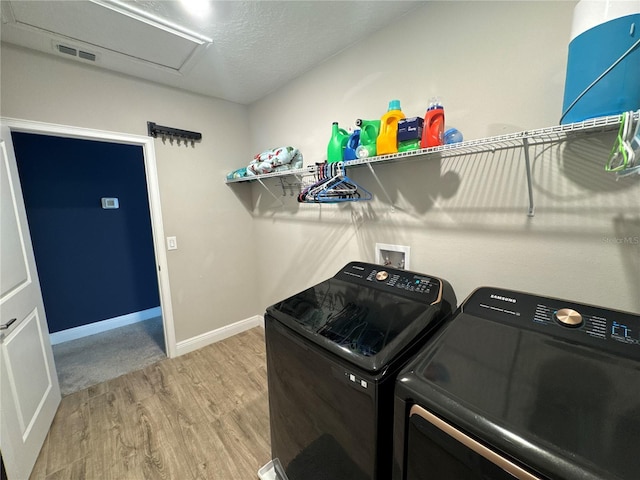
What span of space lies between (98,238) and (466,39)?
390 centimetres

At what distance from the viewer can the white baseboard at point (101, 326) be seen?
9.45ft

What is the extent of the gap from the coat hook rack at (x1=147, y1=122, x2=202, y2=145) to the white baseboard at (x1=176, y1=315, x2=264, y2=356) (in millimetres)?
1932

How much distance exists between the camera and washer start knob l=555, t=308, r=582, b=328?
2.63 feet

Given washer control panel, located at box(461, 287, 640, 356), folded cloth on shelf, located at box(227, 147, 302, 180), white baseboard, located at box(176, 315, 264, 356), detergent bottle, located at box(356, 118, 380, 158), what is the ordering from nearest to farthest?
washer control panel, located at box(461, 287, 640, 356)
detergent bottle, located at box(356, 118, 380, 158)
folded cloth on shelf, located at box(227, 147, 302, 180)
white baseboard, located at box(176, 315, 264, 356)

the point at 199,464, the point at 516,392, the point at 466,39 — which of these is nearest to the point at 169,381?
the point at 199,464

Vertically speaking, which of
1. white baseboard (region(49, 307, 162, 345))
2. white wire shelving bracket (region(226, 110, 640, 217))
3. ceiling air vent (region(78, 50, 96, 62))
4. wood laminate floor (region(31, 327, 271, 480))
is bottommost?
wood laminate floor (region(31, 327, 271, 480))

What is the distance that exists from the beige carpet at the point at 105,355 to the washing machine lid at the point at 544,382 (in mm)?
2773

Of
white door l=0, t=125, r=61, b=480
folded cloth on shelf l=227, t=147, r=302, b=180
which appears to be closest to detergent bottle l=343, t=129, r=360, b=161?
folded cloth on shelf l=227, t=147, r=302, b=180

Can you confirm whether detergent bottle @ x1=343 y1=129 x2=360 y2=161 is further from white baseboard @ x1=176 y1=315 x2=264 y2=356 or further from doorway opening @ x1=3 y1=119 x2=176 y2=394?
white baseboard @ x1=176 y1=315 x2=264 y2=356

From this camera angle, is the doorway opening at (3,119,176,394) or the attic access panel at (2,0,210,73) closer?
the attic access panel at (2,0,210,73)

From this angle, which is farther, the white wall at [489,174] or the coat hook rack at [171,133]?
the coat hook rack at [171,133]

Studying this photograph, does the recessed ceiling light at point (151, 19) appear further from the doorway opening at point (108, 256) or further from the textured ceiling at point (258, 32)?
the doorway opening at point (108, 256)

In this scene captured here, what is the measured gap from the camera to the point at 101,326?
3.13 meters

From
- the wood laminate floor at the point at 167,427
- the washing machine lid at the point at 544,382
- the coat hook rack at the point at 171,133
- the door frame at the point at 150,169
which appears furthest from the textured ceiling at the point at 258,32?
the wood laminate floor at the point at 167,427
